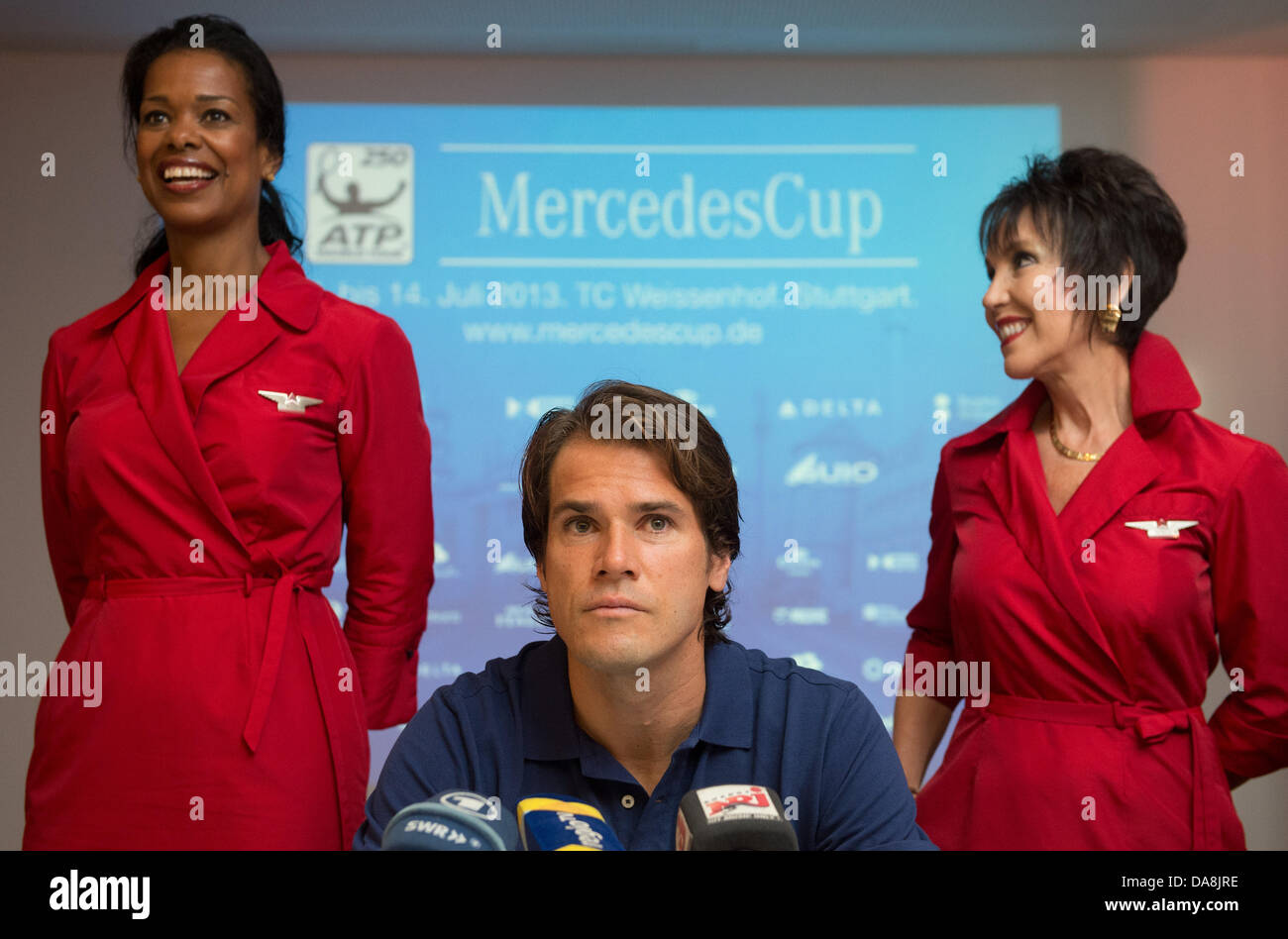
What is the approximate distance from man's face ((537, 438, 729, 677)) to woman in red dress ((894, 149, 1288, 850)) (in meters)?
0.75

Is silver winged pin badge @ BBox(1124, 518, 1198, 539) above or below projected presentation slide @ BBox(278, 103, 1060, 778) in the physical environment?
below

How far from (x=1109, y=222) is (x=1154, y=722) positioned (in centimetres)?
85

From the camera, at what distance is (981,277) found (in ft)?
14.5

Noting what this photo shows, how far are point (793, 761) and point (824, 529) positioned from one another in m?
2.93

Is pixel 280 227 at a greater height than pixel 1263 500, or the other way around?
pixel 280 227

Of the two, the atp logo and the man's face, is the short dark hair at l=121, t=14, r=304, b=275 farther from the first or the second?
the atp logo

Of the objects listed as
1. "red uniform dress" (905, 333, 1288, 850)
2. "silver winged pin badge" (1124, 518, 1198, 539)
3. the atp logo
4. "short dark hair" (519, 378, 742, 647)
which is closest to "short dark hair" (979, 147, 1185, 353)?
"red uniform dress" (905, 333, 1288, 850)

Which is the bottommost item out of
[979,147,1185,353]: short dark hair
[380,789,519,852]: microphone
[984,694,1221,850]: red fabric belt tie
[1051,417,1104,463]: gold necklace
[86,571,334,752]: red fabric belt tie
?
[984,694,1221,850]: red fabric belt tie

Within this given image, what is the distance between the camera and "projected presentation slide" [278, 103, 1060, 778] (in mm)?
4293

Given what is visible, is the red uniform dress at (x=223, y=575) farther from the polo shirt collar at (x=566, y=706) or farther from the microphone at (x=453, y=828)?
the microphone at (x=453, y=828)

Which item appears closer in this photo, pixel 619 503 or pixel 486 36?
pixel 619 503
